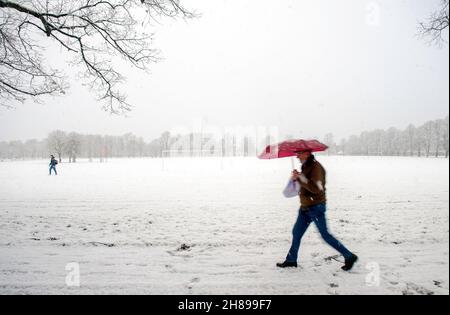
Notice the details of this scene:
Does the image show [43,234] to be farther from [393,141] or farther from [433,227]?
[393,141]

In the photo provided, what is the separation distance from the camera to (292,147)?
176 inches

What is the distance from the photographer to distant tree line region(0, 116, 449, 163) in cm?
9638

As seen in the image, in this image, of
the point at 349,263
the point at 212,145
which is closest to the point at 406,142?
the point at 212,145

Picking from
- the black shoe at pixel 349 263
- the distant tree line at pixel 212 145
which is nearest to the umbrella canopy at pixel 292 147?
the black shoe at pixel 349 263

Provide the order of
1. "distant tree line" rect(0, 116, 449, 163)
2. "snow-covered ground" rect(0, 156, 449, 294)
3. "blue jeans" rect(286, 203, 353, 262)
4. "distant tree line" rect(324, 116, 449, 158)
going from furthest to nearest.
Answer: "distant tree line" rect(0, 116, 449, 163)
"distant tree line" rect(324, 116, 449, 158)
"blue jeans" rect(286, 203, 353, 262)
"snow-covered ground" rect(0, 156, 449, 294)

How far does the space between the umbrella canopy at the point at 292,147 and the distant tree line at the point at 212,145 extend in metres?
81.4

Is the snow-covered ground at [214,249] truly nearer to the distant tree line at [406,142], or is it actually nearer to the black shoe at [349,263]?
the black shoe at [349,263]

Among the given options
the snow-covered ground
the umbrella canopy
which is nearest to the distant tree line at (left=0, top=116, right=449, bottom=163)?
the snow-covered ground

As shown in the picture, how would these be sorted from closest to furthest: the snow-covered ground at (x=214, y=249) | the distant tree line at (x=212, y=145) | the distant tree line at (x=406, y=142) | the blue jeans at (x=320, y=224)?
1. the snow-covered ground at (x=214, y=249)
2. the blue jeans at (x=320, y=224)
3. the distant tree line at (x=406, y=142)
4. the distant tree line at (x=212, y=145)

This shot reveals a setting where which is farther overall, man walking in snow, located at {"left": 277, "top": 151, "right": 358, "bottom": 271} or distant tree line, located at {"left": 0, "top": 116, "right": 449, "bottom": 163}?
distant tree line, located at {"left": 0, "top": 116, "right": 449, "bottom": 163}

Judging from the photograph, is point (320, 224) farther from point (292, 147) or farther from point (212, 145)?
point (212, 145)

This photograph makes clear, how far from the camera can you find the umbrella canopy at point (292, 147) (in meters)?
4.46

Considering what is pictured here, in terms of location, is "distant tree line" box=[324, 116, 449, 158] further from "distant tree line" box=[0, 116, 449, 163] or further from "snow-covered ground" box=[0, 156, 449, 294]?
"snow-covered ground" box=[0, 156, 449, 294]

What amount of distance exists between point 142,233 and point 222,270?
9.40ft
